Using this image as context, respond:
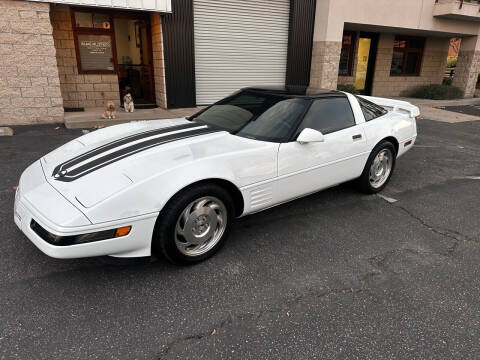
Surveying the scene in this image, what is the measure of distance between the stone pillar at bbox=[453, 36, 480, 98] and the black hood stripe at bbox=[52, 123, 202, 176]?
54.6 feet

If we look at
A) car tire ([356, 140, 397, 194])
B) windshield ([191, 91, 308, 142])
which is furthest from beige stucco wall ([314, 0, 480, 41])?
windshield ([191, 91, 308, 142])

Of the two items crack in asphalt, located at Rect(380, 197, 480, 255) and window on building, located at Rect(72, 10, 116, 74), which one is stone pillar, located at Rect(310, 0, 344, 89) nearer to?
window on building, located at Rect(72, 10, 116, 74)

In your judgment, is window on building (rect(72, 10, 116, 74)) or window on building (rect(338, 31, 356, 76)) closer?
window on building (rect(72, 10, 116, 74))

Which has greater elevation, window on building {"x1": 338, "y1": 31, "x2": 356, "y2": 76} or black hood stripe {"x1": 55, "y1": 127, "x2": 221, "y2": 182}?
window on building {"x1": 338, "y1": 31, "x2": 356, "y2": 76}

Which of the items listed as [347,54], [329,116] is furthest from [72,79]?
[347,54]

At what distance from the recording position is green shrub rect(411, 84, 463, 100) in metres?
15.2

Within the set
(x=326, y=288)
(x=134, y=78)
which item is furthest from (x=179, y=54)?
(x=326, y=288)

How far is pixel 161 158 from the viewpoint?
8.87 ft

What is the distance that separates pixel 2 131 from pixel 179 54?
486cm

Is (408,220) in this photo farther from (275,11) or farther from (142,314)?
(275,11)

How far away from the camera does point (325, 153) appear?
11.4 ft

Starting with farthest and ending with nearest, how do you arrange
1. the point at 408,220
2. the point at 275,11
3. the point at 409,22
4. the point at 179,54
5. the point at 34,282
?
the point at 409,22 → the point at 275,11 → the point at 179,54 → the point at 408,220 → the point at 34,282

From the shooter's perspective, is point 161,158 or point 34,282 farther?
point 161,158

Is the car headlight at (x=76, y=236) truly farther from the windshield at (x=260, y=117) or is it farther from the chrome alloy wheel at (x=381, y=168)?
the chrome alloy wheel at (x=381, y=168)
